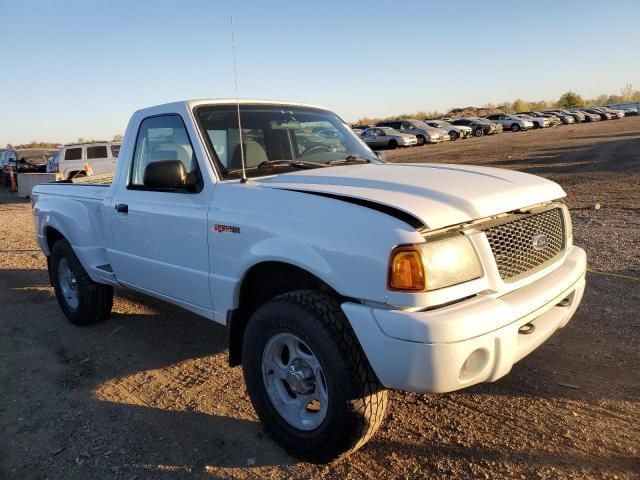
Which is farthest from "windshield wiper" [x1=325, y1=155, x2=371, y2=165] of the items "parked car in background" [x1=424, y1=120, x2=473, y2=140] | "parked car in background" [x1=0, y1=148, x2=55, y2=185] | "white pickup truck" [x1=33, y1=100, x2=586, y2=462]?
"parked car in background" [x1=424, y1=120, x2=473, y2=140]

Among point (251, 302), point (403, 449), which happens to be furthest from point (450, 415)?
point (251, 302)

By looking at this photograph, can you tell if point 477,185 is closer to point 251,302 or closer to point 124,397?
point 251,302

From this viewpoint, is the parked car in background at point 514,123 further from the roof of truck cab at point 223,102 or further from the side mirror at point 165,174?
the side mirror at point 165,174

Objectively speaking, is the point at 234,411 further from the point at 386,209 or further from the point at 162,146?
the point at 162,146

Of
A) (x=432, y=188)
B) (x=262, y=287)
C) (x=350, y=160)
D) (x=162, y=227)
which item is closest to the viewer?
(x=432, y=188)

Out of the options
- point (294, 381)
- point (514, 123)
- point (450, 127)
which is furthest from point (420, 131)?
point (294, 381)

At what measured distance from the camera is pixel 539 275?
280cm

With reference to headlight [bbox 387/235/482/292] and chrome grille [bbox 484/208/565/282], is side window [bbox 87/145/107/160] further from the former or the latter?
headlight [bbox 387/235/482/292]

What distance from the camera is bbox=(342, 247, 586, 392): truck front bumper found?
2.24 meters

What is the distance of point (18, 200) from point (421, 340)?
20.2m

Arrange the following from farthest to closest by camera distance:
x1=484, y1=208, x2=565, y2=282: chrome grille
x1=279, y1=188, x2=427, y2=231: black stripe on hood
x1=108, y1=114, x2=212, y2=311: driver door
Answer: x1=108, y1=114, x2=212, y2=311: driver door → x1=484, y1=208, x2=565, y2=282: chrome grille → x1=279, y1=188, x2=427, y2=231: black stripe on hood

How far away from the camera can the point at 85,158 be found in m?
18.8

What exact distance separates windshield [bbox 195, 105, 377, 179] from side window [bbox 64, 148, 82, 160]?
1682 cm

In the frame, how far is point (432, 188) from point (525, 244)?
601 mm
